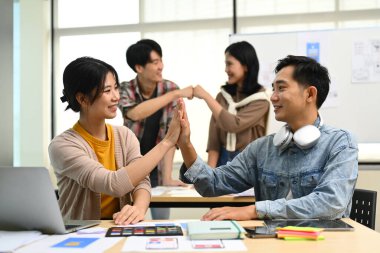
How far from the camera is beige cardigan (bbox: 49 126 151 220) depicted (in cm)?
168

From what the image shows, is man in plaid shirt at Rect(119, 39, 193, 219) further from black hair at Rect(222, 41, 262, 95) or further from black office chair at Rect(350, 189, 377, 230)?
black office chair at Rect(350, 189, 377, 230)

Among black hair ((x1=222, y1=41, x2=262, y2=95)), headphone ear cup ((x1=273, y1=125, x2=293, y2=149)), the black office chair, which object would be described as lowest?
the black office chair

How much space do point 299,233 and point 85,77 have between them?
1.10 meters

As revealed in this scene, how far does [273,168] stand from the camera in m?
1.77

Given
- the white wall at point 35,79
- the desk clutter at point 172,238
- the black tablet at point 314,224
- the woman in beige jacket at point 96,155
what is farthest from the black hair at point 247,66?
the white wall at point 35,79

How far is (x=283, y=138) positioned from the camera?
5.57 ft

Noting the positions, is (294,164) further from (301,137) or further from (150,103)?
(150,103)

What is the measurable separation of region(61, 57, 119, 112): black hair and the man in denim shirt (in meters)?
0.37

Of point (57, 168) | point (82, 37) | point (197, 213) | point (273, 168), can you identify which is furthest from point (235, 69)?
point (82, 37)

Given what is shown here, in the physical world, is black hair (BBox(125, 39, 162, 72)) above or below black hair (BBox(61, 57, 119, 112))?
above

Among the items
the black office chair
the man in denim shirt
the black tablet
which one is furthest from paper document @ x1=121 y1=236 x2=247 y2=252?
the black office chair

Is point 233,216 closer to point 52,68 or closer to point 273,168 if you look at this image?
point 273,168

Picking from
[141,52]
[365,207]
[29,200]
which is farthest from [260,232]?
[141,52]

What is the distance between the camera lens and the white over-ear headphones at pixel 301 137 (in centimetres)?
164
